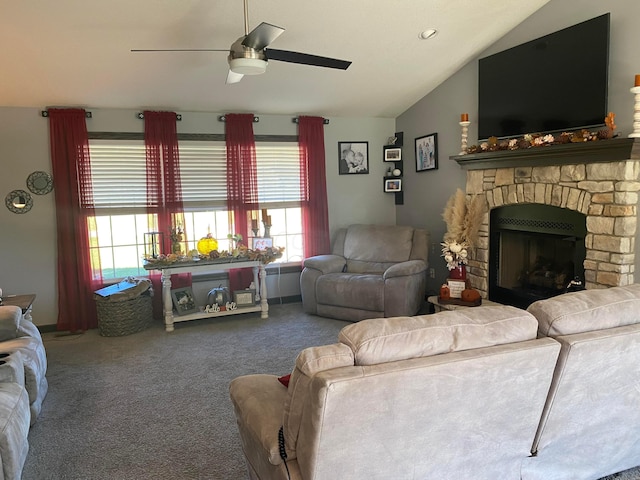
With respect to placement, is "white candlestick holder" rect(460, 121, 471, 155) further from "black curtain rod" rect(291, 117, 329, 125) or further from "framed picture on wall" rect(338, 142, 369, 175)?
"black curtain rod" rect(291, 117, 329, 125)

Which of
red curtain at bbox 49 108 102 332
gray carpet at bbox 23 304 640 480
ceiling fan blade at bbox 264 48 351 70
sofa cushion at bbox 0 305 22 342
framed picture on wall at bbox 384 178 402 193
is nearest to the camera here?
gray carpet at bbox 23 304 640 480

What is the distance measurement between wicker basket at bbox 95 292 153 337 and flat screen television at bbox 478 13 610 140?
12.8ft

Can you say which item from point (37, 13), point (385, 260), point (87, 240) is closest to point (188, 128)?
point (87, 240)

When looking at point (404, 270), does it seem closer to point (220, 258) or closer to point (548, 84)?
point (220, 258)

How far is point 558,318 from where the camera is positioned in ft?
5.86

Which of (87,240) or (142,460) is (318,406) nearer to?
(142,460)

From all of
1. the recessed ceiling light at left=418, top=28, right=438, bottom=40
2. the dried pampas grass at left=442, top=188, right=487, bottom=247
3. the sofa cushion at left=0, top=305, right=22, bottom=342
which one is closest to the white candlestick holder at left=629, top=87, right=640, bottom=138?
the dried pampas grass at left=442, top=188, right=487, bottom=247

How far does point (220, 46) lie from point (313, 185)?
221cm

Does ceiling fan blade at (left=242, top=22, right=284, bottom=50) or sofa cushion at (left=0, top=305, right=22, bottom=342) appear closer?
ceiling fan blade at (left=242, top=22, right=284, bottom=50)

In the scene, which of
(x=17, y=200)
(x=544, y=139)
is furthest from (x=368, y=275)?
(x=17, y=200)

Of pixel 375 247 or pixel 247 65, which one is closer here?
pixel 247 65

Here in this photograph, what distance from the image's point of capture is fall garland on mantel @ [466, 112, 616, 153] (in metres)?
3.39

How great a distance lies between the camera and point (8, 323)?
10.2ft

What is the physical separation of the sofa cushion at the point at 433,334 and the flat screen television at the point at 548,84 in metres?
2.60
